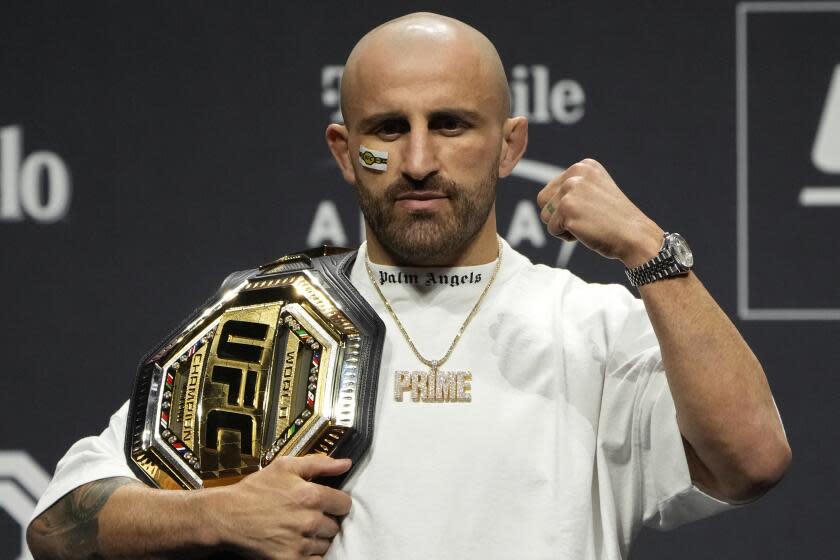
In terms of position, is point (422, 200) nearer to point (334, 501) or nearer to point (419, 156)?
point (419, 156)

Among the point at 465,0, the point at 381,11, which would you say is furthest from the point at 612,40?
the point at 381,11

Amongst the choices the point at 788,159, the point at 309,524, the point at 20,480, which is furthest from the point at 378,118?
the point at 20,480

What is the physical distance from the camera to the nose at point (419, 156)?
5.19 feet

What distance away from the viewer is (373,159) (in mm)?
1631

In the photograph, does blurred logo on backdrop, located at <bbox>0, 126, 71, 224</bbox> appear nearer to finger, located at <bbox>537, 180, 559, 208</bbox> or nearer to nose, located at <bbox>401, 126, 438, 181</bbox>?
nose, located at <bbox>401, 126, 438, 181</bbox>

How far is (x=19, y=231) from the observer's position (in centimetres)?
270

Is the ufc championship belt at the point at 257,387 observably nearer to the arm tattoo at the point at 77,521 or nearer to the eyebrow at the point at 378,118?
the arm tattoo at the point at 77,521

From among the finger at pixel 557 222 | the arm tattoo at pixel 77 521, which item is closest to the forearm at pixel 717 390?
the finger at pixel 557 222

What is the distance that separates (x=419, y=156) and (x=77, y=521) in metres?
0.66

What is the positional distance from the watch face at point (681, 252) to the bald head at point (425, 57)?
35 cm

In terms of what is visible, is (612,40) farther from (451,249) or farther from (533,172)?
(451,249)

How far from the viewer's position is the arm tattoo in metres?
1.59

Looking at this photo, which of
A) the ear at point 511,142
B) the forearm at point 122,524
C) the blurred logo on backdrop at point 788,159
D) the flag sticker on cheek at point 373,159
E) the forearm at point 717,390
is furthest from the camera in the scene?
the blurred logo on backdrop at point 788,159

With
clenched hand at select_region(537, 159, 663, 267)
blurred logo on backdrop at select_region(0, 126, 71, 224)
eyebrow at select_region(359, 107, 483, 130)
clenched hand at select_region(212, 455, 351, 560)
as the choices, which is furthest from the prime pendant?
blurred logo on backdrop at select_region(0, 126, 71, 224)
